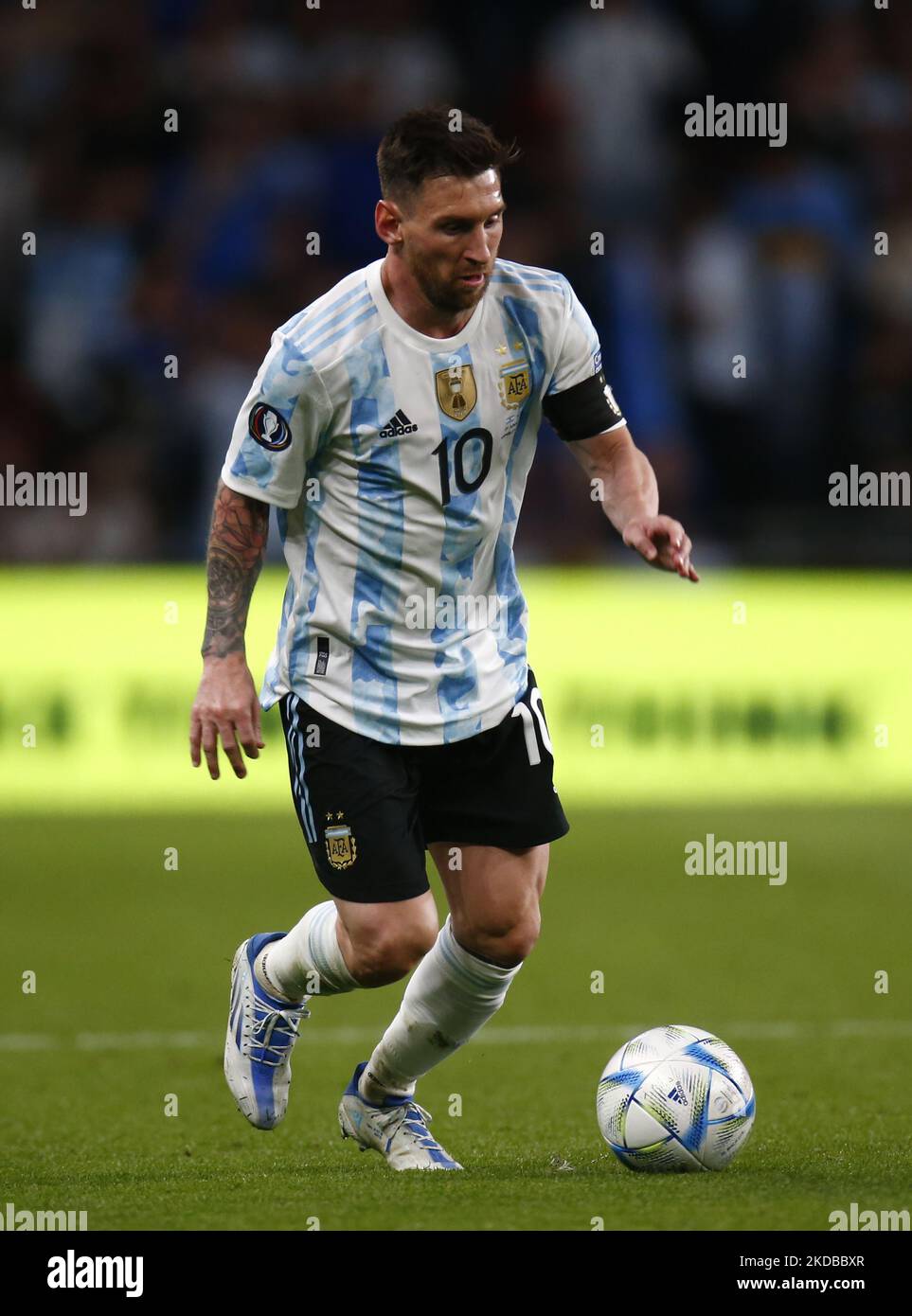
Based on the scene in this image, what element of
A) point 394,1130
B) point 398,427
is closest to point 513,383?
point 398,427

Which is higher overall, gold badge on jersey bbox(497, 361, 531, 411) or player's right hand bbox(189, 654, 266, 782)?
gold badge on jersey bbox(497, 361, 531, 411)

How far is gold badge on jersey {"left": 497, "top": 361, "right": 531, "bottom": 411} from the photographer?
4.56m

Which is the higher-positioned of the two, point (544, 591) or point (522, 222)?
point (522, 222)

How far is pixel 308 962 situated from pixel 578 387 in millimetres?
1380

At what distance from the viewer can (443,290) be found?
14.4ft

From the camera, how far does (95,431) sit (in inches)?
512

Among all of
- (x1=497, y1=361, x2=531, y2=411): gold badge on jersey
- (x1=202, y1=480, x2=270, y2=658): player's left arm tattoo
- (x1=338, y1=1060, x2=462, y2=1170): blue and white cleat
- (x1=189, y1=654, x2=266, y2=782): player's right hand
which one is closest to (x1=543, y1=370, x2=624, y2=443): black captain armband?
(x1=497, y1=361, x2=531, y2=411): gold badge on jersey

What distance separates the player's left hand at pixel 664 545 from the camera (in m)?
4.46

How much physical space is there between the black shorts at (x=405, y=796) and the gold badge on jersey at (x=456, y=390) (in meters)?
0.66

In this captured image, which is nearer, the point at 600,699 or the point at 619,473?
the point at 619,473

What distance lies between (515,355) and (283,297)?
342 inches

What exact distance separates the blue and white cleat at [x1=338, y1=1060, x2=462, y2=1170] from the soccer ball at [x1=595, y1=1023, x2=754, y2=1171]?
1.32ft

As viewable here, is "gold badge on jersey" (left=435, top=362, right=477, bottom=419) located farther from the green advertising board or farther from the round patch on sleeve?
the green advertising board

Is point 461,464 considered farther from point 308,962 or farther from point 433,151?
point 308,962
